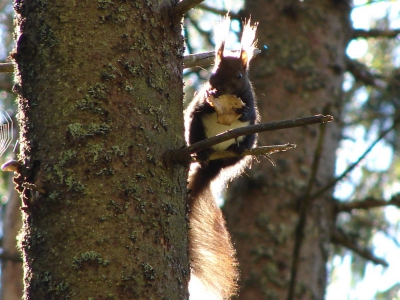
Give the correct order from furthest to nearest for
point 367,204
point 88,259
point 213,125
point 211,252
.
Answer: point 367,204
point 213,125
point 211,252
point 88,259

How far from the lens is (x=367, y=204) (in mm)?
3881

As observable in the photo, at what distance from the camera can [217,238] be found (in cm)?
230

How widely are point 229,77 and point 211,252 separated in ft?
3.80

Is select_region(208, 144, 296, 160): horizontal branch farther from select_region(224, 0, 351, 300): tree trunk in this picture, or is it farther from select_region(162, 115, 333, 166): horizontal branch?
select_region(224, 0, 351, 300): tree trunk

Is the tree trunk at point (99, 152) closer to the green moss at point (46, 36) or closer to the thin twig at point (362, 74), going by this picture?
the green moss at point (46, 36)

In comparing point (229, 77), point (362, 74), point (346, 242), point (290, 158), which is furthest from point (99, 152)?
point (362, 74)

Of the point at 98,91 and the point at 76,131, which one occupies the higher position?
the point at 98,91

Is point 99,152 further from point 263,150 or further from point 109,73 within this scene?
point 263,150

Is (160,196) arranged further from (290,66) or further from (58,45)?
(290,66)

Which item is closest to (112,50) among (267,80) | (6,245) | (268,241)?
(268,241)

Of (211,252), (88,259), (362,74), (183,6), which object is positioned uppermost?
(362,74)

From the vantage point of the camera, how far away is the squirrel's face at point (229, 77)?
9.97ft

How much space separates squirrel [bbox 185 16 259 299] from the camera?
2139 mm

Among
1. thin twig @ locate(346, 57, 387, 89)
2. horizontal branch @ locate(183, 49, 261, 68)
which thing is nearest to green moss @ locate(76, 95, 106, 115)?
horizontal branch @ locate(183, 49, 261, 68)
